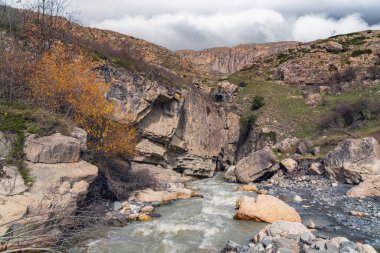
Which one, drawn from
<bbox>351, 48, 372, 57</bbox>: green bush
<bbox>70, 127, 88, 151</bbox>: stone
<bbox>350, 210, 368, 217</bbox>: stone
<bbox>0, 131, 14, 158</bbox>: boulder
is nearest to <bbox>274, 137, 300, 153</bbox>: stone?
<bbox>350, 210, 368, 217</bbox>: stone

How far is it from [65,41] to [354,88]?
4185 centimetres

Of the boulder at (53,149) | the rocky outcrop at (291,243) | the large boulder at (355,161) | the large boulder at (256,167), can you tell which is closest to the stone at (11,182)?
the boulder at (53,149)

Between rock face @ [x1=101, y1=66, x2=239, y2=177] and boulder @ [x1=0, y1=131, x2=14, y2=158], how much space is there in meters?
10.3

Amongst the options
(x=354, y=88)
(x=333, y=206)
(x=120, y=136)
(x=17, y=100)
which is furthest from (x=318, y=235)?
(x=354, y=88)

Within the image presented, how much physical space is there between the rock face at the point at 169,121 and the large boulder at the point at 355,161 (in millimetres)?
11737

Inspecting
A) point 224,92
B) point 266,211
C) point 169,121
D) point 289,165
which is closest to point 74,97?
point 266,211

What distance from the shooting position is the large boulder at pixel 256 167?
2488 centimetres

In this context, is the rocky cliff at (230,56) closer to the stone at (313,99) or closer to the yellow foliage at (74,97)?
the stone at (313,99)

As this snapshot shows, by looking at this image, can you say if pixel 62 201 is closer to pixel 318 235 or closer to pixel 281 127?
pixel 318 235

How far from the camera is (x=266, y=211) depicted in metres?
13.4

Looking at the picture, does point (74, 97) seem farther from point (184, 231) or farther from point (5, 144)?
point (184, 231)

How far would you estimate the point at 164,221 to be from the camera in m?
13.5

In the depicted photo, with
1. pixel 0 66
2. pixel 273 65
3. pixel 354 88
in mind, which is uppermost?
pixel 273 65

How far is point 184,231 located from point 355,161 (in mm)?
14717
